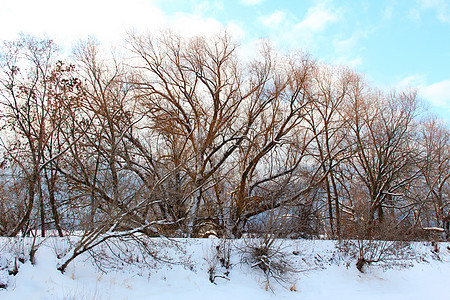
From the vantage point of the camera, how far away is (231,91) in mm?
20281

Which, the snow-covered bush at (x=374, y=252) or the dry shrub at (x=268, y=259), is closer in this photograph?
the dry shrub at (x=268, y=259)

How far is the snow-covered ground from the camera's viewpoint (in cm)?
943

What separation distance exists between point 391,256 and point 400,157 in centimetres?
898

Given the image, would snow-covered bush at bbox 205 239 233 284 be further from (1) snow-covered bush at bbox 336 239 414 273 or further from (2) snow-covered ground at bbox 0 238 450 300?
(1) snow-covered bush at bbox 336 239 414 273

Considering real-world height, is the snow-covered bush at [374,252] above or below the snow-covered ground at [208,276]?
above

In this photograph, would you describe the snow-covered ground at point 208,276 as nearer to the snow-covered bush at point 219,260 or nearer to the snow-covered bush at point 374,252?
the snow-covered bush at point 219,260

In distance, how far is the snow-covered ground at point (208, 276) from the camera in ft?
30.9

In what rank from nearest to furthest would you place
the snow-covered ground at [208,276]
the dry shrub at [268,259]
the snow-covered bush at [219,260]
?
the snow-covered ground at [208,276]
the snow-covered bush at [219,260]
the dry shrub at [268,259]

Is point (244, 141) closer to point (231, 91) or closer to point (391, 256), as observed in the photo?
point (231, 91)

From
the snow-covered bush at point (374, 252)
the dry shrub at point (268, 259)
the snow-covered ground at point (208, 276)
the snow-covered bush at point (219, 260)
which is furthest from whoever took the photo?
the snow-covered bush at point (374, 252)

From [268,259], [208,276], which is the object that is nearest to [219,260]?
[208,276]

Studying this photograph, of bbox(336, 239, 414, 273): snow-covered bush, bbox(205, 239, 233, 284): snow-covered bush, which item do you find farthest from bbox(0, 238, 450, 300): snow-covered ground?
bbox(336, 239, 414, 273): snow-covered bush

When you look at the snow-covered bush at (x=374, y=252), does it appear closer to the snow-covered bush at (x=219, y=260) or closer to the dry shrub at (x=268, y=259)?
the dry shrub at (x=268, y=259)

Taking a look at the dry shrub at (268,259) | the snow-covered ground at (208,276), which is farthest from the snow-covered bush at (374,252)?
the dry shrub at (268,259)
